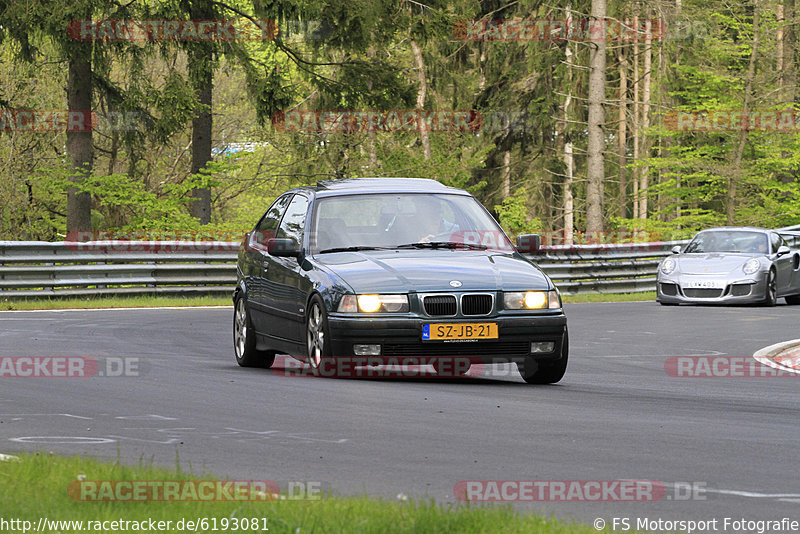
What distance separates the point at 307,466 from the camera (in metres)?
6.36

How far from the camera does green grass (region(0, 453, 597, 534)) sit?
4.80 m

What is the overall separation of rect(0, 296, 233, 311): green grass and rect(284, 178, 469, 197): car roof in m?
9.42

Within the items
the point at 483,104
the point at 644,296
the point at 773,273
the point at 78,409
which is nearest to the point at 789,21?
the point at 483,104

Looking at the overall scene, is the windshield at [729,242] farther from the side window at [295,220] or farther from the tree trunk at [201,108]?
the side window at [295,220]

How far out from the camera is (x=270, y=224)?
1219 cm

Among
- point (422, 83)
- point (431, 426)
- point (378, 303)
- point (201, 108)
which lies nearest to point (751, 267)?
point (378, 303)

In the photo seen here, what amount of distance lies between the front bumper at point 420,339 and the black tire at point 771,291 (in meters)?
13.6

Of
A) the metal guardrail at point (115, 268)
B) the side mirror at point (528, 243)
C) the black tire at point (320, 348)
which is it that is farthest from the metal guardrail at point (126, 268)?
the side mirror at point (528, 243)

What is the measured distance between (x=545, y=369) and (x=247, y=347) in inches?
116

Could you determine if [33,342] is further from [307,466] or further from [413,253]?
[307,466]

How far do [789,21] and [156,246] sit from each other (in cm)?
2722

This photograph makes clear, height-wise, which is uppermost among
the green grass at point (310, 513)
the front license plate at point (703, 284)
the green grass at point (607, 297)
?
the green grass at point (310, 513)

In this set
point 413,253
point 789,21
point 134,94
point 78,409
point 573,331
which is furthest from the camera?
point 789,21

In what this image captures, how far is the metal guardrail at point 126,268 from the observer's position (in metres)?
20.8
